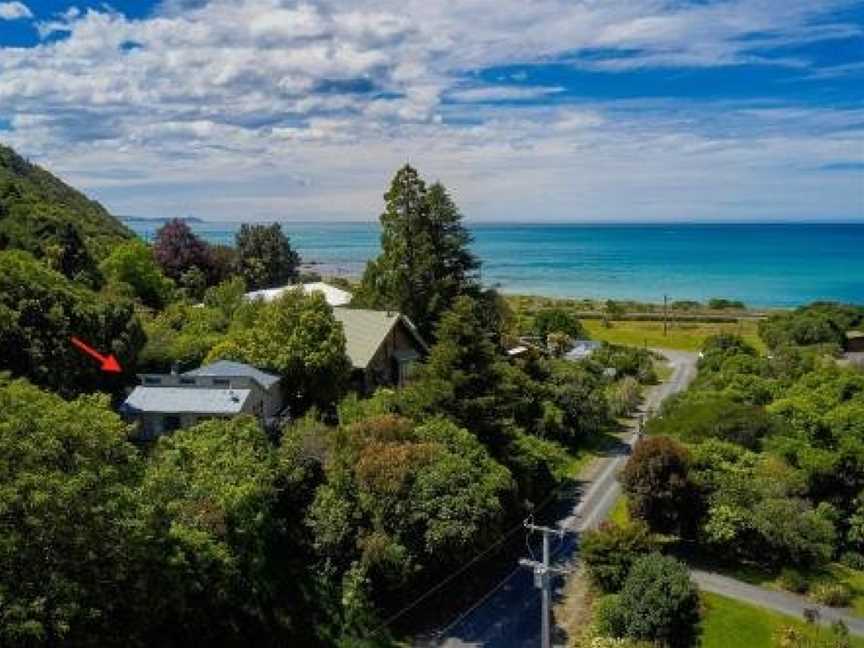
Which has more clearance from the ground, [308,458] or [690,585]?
[308,458]

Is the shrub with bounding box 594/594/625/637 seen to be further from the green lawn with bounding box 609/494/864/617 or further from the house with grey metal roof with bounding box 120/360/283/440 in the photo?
the house with grey metal roof with bounding box 120/360/283/440

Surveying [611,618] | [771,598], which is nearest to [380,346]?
[611,618]

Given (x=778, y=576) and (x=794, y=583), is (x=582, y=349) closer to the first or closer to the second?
(x=778, y=576)

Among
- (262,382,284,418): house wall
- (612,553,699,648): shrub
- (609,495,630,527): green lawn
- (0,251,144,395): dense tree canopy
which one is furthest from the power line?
(0,251,144,395): dense tree canopy

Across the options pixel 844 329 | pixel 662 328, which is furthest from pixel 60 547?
pixel 662 328

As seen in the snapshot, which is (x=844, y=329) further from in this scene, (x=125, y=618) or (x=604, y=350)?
(x=125, y=618)
